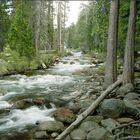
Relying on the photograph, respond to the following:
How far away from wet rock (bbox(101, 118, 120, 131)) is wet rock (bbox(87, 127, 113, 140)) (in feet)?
1.50

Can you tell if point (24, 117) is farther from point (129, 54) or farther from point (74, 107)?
point (129, 54)

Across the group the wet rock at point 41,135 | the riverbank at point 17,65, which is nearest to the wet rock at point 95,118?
the wet rock at point 41,135

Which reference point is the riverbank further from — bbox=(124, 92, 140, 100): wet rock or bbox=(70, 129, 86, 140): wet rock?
bbox=(70, 129, 86, 140): wet rock

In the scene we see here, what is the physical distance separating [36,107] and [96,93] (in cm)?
317

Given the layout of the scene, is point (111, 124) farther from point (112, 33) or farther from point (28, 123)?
point (112, 33)

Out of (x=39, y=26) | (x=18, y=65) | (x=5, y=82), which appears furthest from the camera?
(x=39, y=26)

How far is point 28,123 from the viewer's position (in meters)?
9.69

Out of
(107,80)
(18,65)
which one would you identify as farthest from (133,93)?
(18,65)

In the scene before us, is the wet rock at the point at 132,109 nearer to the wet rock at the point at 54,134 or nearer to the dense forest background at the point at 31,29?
the wet rock at the point at 54,134

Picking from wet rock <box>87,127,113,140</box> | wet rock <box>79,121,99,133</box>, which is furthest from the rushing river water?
wet rock <box>87,127,113,140</box>

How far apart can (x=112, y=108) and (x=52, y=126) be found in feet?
7.64

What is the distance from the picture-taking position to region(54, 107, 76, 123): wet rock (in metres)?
9.49

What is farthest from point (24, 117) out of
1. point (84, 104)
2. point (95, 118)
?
point (95, 118)

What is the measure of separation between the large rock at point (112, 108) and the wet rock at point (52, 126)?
172 cm
